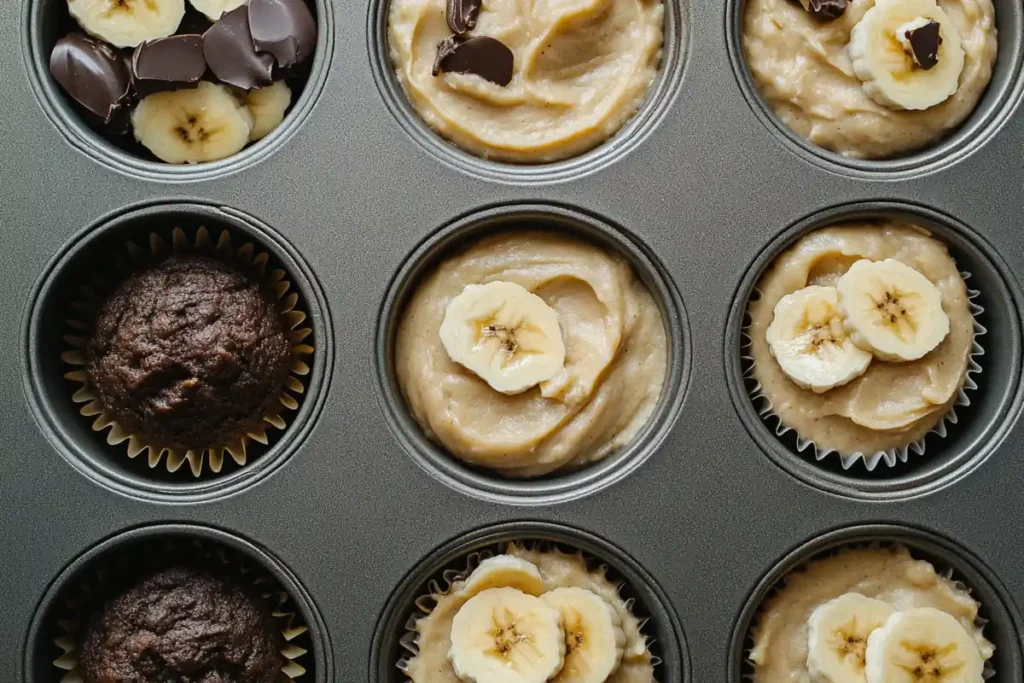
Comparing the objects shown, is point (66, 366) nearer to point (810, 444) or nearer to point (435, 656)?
point (435, 656)

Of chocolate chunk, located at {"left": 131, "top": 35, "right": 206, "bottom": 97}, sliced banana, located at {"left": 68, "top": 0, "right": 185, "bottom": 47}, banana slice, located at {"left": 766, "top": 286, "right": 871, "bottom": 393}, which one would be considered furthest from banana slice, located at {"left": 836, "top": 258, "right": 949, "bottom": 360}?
sliced banana, located at {"left": 68, "top": 0, "right": 185, "bottom": 47}

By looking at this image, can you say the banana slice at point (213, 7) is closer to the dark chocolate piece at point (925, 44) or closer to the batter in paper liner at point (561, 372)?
the batter in paper liner at point (561, 372)

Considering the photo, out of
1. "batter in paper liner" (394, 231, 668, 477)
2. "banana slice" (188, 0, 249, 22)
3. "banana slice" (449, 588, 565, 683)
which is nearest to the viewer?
"banana slice" (449, 588, 565, 683)

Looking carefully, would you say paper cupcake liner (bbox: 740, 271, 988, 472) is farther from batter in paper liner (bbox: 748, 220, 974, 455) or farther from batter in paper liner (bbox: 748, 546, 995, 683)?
batter in paper liner (bbox: 748, 546, 995, 683)

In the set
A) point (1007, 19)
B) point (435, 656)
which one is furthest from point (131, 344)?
point (1007, 19)

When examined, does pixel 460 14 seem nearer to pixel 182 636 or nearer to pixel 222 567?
pixel 222 567
